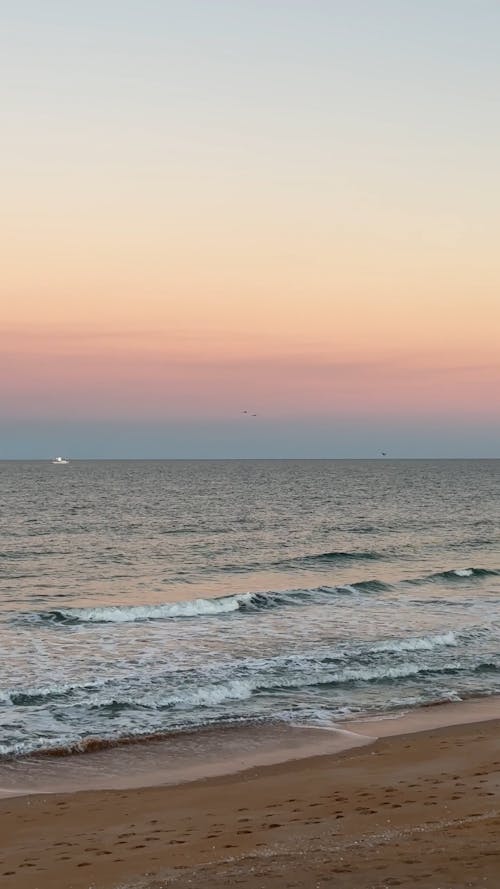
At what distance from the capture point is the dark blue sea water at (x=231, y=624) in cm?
2172

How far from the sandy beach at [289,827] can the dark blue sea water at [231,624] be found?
3.76 metres

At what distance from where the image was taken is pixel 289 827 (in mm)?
12672

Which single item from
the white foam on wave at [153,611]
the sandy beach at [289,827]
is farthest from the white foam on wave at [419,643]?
the sandy beach at [289,827]

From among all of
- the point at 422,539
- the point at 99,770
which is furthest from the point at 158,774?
the point at 422,539

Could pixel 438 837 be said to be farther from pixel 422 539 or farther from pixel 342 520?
pixel 342 520

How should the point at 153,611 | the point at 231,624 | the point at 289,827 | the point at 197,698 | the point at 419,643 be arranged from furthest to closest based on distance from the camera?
the point at 153,611, the point at 231,624, the point at 419,643, the point at 197,698, the point at 289,827

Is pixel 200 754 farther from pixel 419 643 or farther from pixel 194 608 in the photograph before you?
pixel 194 608

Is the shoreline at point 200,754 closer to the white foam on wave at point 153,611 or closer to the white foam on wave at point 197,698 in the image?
the white foam on wave at point 197,698

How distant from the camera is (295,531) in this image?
69.1 m

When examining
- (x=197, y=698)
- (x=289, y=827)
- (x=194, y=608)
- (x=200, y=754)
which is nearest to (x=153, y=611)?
(x=194, y=608)

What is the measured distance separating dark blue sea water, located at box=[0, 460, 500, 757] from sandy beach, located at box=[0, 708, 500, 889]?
3760 mm

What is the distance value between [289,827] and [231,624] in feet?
64.2

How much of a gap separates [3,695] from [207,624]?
1146cm

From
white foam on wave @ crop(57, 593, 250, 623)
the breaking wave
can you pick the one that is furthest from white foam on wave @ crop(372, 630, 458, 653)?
white foam on wave @ crop(57, 593, 250, 623)
